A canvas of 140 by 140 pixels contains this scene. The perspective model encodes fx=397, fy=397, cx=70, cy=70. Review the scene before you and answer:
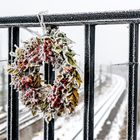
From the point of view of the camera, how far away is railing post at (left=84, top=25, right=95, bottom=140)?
137 centimetres

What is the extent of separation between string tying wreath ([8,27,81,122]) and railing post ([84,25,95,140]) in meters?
0.06

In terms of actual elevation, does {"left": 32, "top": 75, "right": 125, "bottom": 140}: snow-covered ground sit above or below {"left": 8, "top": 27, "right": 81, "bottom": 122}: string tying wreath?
below

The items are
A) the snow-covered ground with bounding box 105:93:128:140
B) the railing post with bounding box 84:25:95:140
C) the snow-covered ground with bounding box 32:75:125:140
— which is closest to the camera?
the railing post with bounding box 84:25:95:140

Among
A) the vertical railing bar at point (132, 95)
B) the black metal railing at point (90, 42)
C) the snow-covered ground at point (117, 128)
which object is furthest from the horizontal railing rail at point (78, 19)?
the snow-covered ground at point (117, 128)

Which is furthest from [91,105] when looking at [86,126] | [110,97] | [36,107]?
[110,97]

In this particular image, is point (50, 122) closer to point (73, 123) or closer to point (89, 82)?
point (89, 82)

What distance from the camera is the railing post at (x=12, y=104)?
1515mm

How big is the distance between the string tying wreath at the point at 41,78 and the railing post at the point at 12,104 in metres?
0.10

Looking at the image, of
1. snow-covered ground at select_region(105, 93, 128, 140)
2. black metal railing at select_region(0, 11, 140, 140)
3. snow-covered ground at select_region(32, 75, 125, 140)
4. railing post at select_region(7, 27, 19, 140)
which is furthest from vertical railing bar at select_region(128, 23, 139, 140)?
snow-covered ground at select_region(105, 93, 128, 140)

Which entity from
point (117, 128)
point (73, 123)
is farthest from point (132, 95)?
point (117, 128)

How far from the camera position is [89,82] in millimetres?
1382

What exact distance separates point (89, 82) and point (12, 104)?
341 millimetres

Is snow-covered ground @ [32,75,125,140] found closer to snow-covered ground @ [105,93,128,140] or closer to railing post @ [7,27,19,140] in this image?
railing post @ [7,27,19,140]

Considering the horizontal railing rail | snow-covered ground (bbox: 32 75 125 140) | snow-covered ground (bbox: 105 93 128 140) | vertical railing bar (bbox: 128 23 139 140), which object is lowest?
snow-covered ground (bbox: 105 93 128 140)
